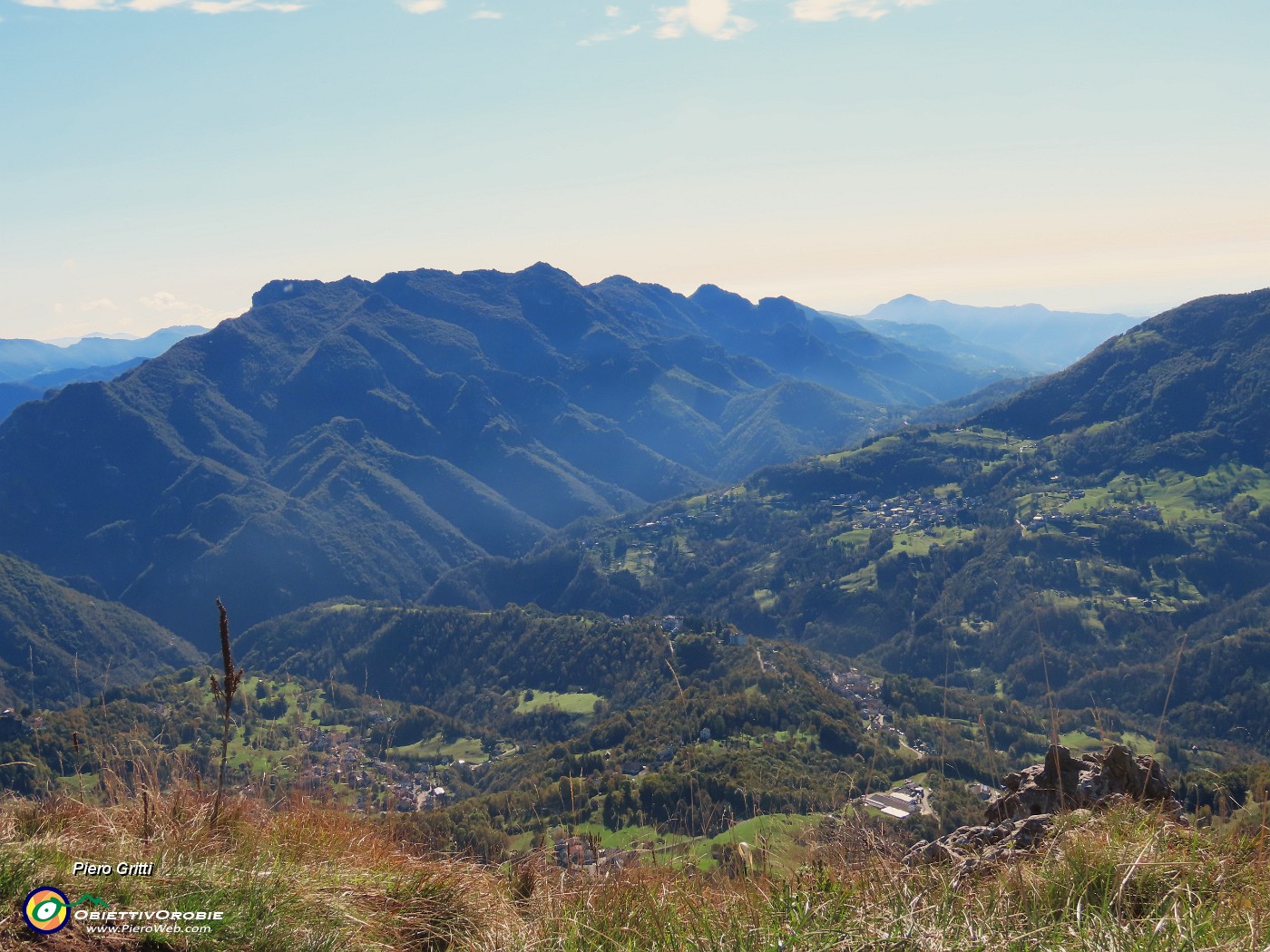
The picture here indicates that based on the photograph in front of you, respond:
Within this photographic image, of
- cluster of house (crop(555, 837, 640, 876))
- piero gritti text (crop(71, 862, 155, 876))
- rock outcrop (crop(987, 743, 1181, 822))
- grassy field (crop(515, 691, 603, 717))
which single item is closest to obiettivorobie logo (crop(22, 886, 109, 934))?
piero gritti text (crop(71, 862, 155, 876))

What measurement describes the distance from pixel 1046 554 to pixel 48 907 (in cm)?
14830

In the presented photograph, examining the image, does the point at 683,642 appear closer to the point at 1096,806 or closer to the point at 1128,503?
the point at 1096,806

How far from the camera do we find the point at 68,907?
365cm

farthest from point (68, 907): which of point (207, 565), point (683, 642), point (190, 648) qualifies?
point (207, 565)

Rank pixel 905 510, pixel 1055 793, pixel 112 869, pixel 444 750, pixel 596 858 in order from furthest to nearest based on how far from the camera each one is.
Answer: pixel 905 510, pixel 444 750, pixel 1055 793, pixel 596 858, pixel 112 869

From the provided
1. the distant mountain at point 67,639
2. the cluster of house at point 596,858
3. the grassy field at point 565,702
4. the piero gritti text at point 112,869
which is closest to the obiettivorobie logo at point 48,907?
the piero gritti text at point 112,869

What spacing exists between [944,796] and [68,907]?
36.4 metres

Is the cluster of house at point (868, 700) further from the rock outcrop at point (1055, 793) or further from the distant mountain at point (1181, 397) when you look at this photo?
the distant mountain at point (1181, 397)

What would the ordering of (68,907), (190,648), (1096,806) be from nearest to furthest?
(68,907) → (1096,806) → (190,648)

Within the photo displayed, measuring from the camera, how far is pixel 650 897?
4.05 metres

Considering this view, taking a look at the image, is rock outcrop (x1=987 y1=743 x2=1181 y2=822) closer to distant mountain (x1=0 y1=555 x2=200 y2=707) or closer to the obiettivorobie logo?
the obiettivorobie logo

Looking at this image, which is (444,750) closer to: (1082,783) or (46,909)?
(1082,783)

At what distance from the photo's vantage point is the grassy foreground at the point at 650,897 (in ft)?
11.1

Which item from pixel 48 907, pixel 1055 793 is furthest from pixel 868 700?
pixel 48 907
